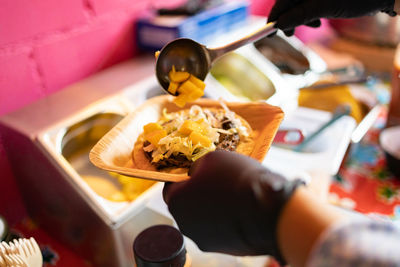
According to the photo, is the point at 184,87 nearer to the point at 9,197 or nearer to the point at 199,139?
the point at 199,139

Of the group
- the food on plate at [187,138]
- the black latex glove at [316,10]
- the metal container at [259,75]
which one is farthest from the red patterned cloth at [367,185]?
the food on plate at [187,138]

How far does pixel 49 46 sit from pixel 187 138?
3.01 ft

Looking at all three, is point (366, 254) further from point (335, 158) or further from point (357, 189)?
point (357, 189)

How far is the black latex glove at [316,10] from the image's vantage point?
1.14 m

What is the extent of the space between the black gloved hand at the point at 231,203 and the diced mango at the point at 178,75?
12.5 inches

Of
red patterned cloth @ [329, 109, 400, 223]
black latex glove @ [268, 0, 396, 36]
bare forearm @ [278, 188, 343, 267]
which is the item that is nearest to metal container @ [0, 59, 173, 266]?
bare forearm @ [278, 188, 343, 267]

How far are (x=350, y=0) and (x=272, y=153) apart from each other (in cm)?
67

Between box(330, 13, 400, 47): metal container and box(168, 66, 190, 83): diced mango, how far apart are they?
2.12 meters

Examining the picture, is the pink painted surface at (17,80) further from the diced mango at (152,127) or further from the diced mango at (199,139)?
the diced mango at (199,139)

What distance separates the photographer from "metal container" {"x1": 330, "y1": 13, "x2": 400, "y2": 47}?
260 centimetres

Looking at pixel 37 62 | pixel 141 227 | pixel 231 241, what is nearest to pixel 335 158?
pixel 141 227

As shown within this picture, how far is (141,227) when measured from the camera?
113 cm

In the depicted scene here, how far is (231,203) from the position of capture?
679 millimetres

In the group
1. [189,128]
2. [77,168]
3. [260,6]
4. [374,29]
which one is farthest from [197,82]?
[374,29]
